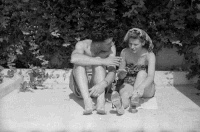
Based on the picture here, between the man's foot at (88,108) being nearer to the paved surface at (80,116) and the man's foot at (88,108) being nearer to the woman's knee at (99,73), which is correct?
the paved surface at (80,116)

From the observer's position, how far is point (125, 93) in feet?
14.9

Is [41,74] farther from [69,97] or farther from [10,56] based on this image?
[69,97]

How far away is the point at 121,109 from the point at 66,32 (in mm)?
2607

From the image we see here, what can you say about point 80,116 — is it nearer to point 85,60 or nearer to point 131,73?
point 85,60

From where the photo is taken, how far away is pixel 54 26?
619cm

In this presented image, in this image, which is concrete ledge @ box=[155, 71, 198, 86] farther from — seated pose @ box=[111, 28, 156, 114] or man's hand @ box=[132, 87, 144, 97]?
man's hand @ box=[132, 87, 144, 97]

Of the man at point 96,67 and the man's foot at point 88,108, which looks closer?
the man's foot at point 88,108

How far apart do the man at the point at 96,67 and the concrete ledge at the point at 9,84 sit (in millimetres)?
1375

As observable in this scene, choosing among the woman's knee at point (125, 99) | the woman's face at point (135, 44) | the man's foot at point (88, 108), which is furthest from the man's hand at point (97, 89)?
the woman's face at point (135, 44)

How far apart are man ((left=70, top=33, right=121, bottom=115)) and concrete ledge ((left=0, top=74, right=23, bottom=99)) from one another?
1375 millimetres

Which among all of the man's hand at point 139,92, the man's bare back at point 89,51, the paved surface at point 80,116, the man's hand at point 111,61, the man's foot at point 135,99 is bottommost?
the paved surface at point 80,116

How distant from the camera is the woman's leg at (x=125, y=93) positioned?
176 inches

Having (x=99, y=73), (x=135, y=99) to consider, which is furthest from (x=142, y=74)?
(x=99, y=73)

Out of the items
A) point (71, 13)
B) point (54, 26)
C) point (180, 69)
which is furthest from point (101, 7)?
point (180, 69)
